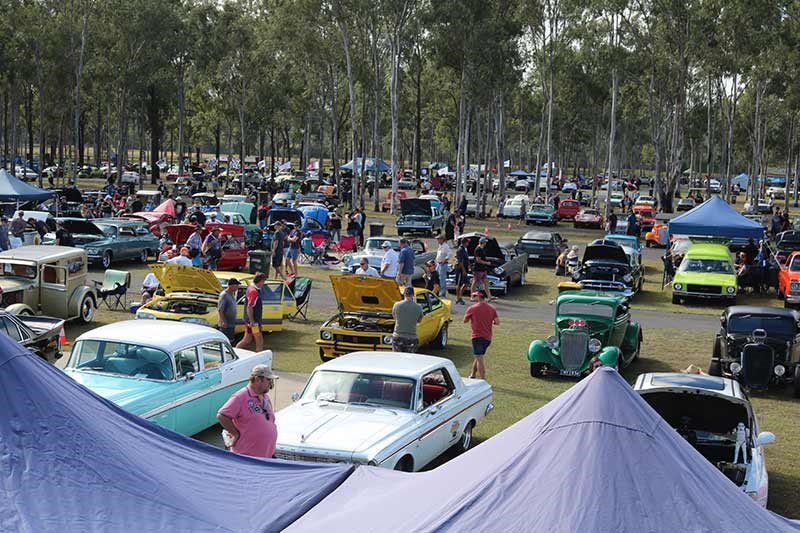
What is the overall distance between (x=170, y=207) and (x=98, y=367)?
2733 cm

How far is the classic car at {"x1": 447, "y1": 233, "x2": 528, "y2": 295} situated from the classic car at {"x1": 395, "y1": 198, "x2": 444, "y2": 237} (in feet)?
47.4

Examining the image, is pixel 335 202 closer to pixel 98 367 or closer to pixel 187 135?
pixel 98 367

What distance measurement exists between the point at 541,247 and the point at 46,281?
19257mm

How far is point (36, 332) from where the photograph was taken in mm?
15391

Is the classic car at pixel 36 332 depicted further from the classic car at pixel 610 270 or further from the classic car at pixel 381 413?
the classic car at pixel 610 270

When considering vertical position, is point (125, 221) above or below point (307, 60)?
below

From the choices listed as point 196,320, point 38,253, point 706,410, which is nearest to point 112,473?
point 706,410

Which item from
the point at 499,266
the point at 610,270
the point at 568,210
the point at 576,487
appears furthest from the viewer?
the point at 568,210

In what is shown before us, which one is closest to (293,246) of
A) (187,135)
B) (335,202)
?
(335,202)

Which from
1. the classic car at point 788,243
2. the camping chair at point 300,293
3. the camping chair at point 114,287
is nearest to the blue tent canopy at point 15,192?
the camping chair at point 114,287

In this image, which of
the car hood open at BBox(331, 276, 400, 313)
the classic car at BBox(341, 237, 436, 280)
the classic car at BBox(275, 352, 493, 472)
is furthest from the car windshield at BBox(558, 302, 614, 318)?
the classic car at BBox(341, 237, 436, 280)

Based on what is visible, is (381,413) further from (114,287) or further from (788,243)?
(788,243)

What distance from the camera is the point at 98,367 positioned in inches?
478

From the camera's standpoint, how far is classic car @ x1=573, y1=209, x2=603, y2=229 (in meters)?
54.8
